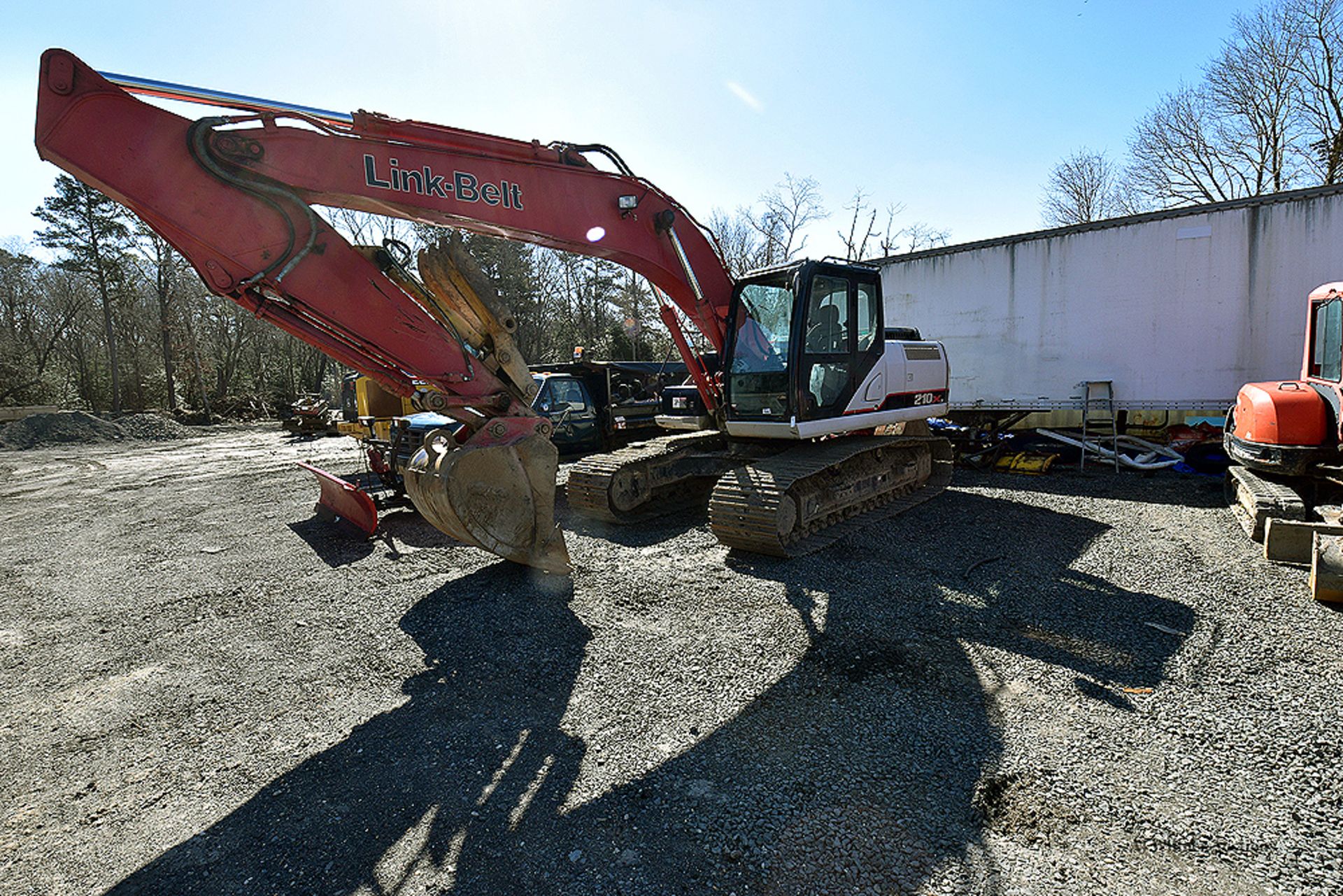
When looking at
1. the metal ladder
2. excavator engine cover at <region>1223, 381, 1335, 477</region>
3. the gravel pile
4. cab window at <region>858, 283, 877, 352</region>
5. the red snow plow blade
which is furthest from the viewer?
the gravel pile

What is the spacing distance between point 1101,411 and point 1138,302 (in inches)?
65.1

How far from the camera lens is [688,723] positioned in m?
3.49

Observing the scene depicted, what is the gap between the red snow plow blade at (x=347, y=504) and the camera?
727 centimetres

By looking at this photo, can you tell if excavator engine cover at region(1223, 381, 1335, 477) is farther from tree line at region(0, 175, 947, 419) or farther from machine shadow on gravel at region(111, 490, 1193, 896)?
tree line at region(0, 175, 947, 419)

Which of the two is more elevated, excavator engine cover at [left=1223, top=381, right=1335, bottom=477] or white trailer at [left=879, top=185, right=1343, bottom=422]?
white trailer at [left=879, top=185, right=1343, bottom=422]

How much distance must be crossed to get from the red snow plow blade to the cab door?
15.5 ft

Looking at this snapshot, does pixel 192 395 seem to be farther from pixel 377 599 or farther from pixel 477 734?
pixel 477 734

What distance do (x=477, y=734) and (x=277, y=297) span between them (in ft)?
9.45

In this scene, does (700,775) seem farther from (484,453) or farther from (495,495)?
(484,453)

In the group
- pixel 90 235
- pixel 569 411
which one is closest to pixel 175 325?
pixel 90 235

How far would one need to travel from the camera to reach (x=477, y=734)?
3488mm

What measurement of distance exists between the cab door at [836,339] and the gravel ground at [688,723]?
5.09ft

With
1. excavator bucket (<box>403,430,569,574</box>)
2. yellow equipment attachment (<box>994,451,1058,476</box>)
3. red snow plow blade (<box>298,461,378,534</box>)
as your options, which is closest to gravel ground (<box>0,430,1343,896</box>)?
excavator bucket (<box>403,430,569,574</box>)

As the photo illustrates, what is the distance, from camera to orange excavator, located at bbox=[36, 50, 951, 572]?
149 inches
